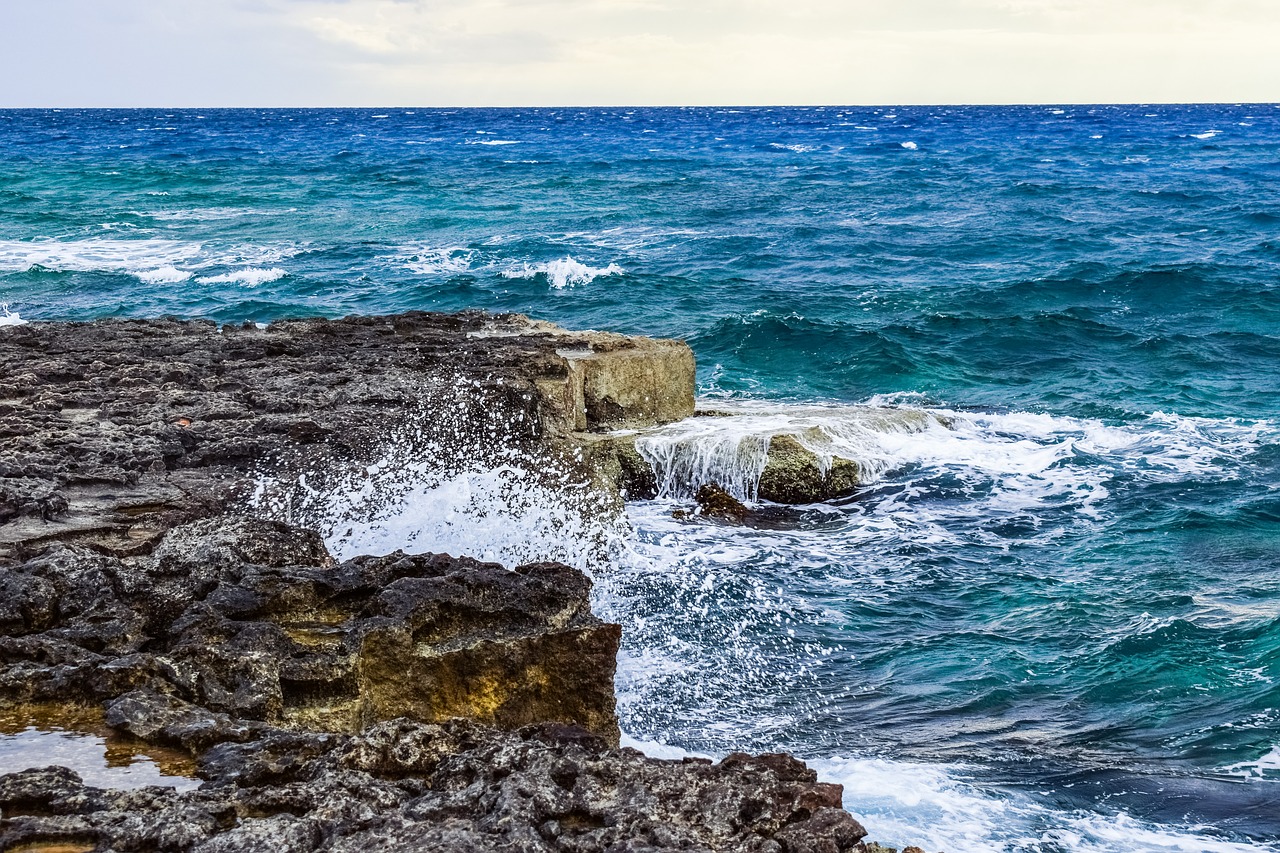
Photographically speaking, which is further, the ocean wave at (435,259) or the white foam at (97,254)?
the ocean wave at (435,259)

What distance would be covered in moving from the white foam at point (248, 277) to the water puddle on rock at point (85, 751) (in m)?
18.3

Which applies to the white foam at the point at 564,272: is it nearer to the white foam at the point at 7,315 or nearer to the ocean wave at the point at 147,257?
the ocean wave at the point at 147,257

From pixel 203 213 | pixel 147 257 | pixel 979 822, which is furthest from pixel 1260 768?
pixel 203 213

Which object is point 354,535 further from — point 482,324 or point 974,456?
point 974,456

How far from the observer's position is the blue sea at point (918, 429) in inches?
267

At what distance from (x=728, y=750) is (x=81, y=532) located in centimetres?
365

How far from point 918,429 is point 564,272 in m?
11.4

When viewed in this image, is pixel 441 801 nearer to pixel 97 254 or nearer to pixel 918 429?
pixel 918 429

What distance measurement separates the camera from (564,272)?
22.2 meters

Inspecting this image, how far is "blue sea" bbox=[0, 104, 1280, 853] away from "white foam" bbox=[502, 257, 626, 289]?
0.46 ft

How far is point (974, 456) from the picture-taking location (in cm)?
1178

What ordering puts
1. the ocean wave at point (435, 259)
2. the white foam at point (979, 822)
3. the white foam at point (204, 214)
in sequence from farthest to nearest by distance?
1. the white foam at point (204, 214)
2. the ocean wave at point (435, 259)
3. the white foam at point (979, 822)

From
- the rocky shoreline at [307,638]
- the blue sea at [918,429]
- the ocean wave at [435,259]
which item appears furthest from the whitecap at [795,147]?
the rocky shoreline at [307,638]

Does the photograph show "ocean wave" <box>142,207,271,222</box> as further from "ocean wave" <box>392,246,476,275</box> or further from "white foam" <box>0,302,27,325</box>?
"white foam" <box>0,302,27,325</box>
